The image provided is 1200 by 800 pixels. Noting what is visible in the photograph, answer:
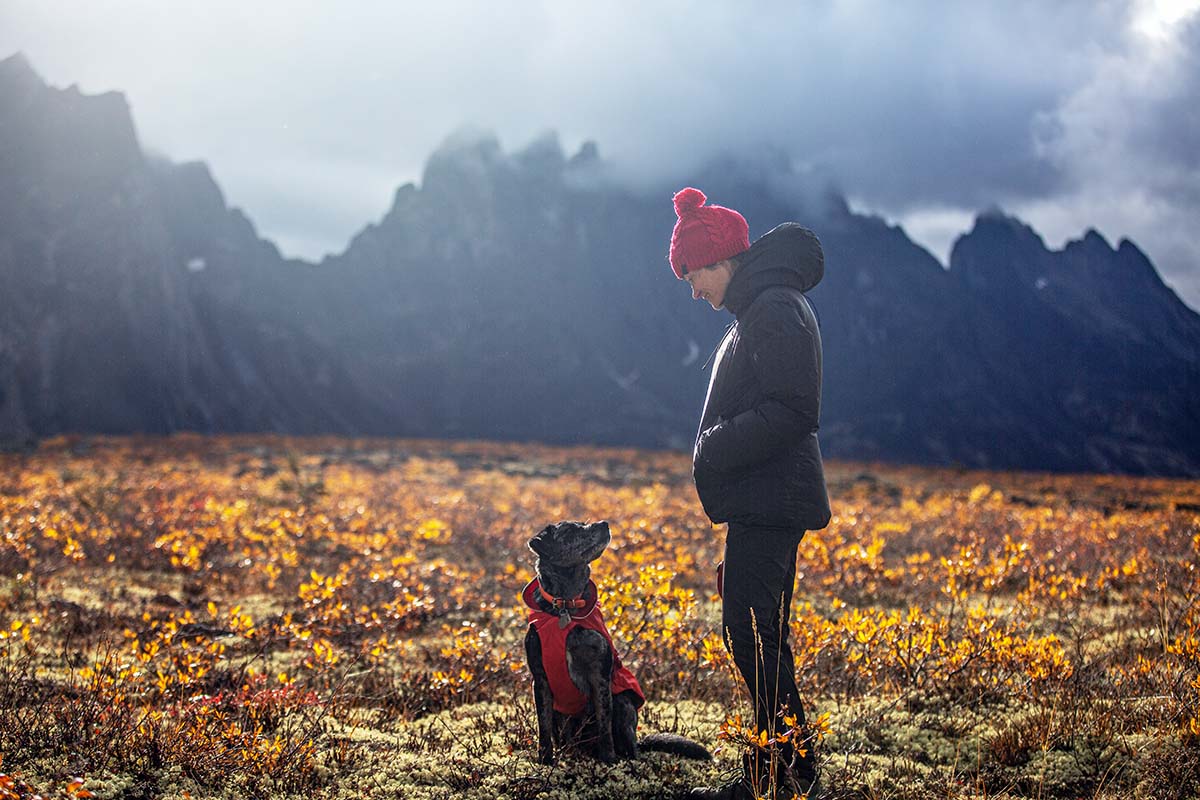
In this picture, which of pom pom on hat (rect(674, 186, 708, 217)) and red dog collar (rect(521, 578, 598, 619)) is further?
pom pom on hat (rect(674, 186, 708, 217))

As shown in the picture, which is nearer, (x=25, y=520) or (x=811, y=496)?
(x=811, y=496)

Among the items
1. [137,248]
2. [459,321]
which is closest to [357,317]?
[459,321]

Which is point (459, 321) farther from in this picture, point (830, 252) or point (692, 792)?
point (692, 792)

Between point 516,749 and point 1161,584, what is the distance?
351cm

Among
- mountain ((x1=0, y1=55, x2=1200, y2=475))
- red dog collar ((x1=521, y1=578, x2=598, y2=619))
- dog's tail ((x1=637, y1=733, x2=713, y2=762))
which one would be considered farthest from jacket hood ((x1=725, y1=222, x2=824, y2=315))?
mountain ((x1=0, y1=55, x2=1200, y2=475))

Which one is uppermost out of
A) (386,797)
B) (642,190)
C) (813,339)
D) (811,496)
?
(642,190)

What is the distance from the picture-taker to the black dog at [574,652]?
3.29m

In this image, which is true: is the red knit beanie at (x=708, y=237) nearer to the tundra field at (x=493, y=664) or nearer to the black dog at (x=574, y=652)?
the black dog at (x=574, y=652)

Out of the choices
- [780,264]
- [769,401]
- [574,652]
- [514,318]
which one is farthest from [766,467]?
[514,318]

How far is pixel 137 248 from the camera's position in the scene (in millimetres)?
80312

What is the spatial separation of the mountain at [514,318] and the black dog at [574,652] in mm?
71550

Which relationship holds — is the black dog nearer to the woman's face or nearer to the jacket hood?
the woman's face

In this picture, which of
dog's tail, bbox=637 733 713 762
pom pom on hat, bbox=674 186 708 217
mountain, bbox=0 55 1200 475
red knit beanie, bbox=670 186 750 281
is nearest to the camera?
red knit beanie, bbox=670 186 750 281

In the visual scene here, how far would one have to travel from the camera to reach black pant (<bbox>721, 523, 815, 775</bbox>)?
9.90 feet
